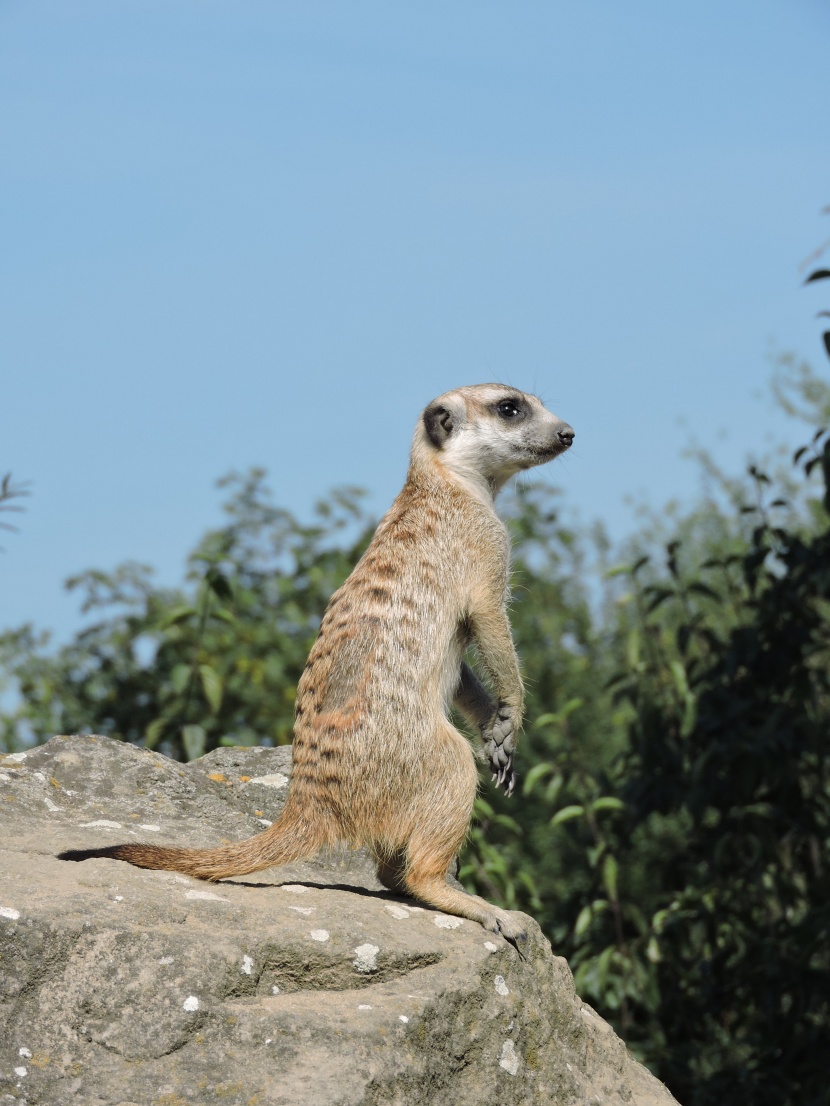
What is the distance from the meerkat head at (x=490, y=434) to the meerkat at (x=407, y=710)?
16cm

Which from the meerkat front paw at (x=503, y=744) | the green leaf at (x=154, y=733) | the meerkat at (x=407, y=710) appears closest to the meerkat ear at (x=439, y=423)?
the meerkat at (x=407, y=710)

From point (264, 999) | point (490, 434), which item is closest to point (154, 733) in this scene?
point (490, 434)

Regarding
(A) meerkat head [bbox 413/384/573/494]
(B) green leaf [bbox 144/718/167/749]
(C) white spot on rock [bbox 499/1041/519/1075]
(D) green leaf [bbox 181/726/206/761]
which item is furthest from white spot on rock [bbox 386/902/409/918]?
(B) green leaf [bbox 144/718/167/749]

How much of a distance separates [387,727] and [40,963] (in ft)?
4.10

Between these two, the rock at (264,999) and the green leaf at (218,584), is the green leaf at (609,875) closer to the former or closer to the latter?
the rock at (264,999)

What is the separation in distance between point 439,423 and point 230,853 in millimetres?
1820

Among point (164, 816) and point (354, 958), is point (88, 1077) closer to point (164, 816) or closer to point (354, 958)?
point (354, 958)

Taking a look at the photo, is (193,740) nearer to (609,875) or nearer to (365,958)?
(609,875)

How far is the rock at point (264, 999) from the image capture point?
2889mm

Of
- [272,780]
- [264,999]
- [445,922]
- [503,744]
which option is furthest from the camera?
[272,780]

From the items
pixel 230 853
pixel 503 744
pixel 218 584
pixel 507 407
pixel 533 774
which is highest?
pixel 507 407

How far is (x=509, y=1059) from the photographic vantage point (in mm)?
3348

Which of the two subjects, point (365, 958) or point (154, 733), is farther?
point (154, 733)

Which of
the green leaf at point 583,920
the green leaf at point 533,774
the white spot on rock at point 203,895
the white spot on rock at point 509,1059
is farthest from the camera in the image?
the green leaf at point 583,920
